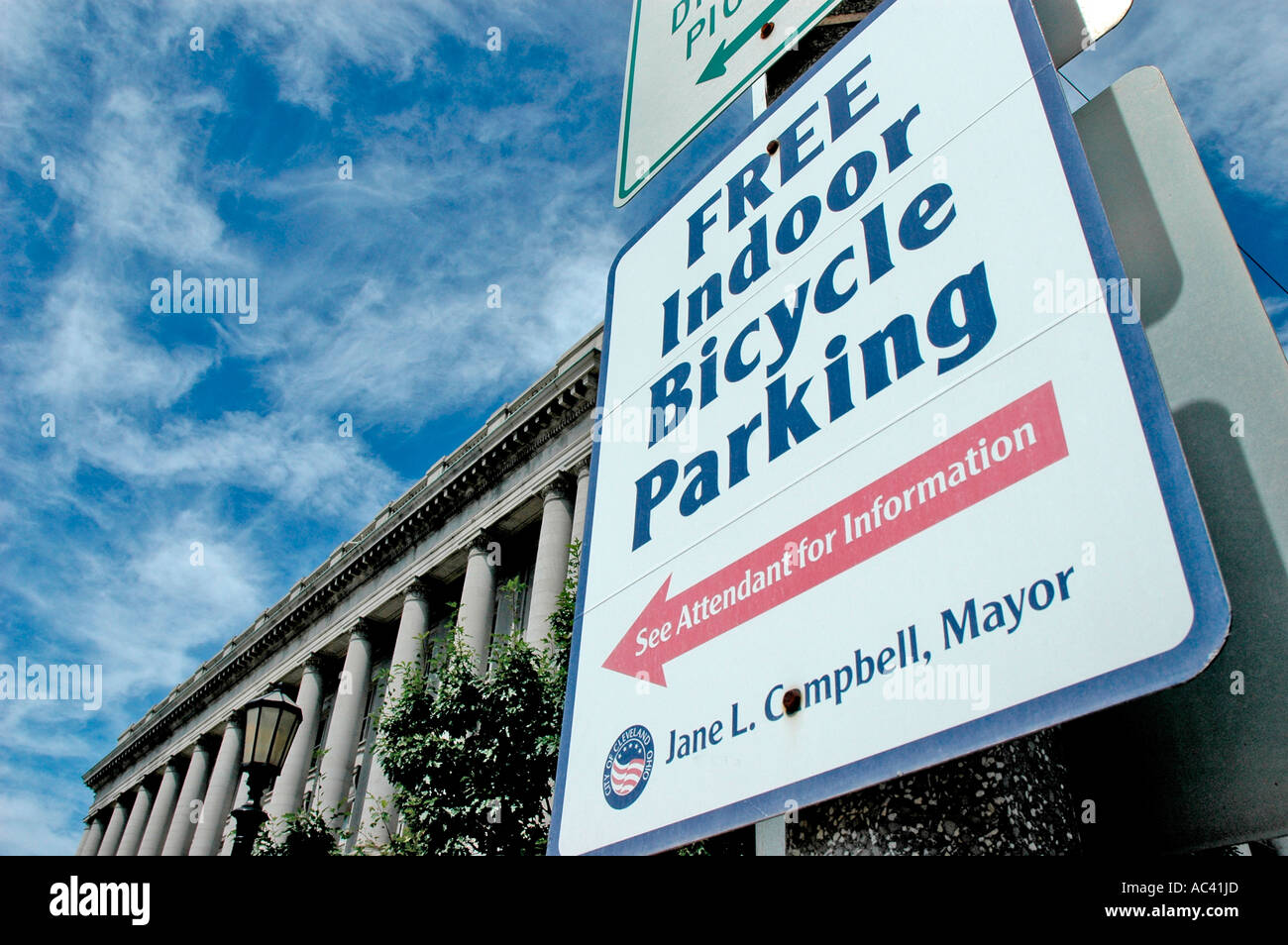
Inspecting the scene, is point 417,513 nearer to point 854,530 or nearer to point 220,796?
point 220,796

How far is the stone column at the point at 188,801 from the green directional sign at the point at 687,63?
1843 inches

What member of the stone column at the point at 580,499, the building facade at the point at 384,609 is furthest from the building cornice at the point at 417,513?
the stone column at the point at 580,499

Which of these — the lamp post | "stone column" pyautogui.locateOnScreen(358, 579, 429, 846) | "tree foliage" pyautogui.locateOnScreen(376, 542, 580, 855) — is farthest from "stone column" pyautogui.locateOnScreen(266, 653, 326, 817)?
the lamp post

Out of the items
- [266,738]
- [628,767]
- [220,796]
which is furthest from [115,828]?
[628,767]

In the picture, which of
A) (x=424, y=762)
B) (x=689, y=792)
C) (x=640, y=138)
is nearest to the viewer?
(x=689, y=792)

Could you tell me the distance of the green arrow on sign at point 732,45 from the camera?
155 inches

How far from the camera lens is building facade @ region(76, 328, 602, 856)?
29562 mm

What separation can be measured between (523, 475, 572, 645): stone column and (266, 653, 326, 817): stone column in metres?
10.9

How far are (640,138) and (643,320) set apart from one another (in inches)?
50.0

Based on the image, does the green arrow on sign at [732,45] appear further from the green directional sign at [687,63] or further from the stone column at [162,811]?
the stone column at [162,811]

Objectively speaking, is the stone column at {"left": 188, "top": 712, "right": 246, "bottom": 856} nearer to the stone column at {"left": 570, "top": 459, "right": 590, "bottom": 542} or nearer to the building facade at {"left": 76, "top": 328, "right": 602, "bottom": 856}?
the building facade at {"left": 76, "top": 328, "right": 602, "bottom": 856}
